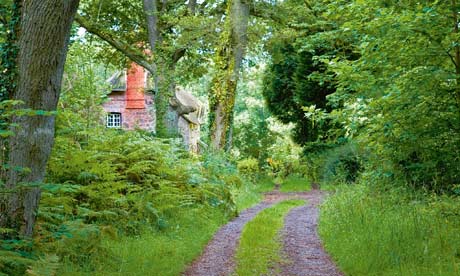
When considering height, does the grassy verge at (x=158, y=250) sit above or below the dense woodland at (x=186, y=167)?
below

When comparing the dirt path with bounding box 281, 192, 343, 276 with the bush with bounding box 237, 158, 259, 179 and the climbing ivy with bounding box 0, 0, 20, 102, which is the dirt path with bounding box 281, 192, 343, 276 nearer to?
the climbing ivy with bounding box 0, 0, 20, 102

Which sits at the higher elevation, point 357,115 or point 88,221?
point 357,115

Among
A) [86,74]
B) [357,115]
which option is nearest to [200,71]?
[86,74]

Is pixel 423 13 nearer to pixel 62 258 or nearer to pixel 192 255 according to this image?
pixel 192 255

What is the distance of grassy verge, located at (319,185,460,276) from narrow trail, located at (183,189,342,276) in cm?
25

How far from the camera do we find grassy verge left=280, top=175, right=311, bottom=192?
22.8 m

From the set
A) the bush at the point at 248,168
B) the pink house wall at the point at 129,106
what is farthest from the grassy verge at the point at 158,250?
the pink house wall at the point at 129,106

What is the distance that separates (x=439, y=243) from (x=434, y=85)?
98.2 inches

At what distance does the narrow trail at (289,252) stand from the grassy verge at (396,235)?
249 millimetres

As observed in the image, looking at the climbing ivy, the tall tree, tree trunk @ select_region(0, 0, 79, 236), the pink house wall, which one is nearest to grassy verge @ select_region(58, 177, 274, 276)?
Answer: tree trunk @ select_region(0, 0, 79, 236)

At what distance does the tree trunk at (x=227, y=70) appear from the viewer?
18406 mm

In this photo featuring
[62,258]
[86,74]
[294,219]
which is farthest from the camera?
[86,74]

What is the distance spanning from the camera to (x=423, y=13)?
749 centimetres

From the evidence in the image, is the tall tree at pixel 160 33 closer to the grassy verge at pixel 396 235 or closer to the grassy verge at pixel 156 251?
the grassy verge at pixel 156 251
